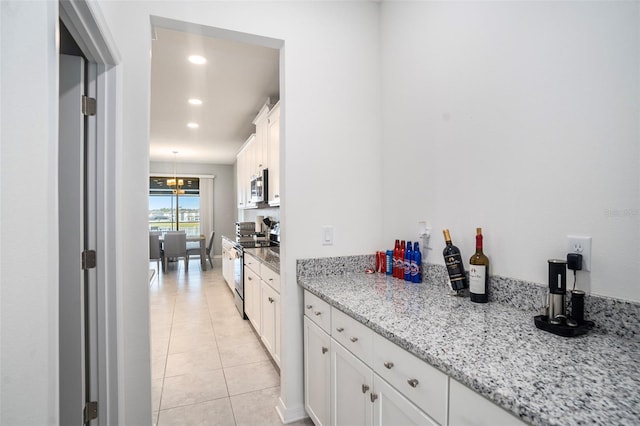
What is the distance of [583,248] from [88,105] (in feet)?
7.04

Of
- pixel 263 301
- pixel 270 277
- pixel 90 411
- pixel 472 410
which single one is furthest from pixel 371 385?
pixel 263 301

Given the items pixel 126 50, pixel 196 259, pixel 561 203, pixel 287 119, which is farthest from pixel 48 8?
pixel 196 259

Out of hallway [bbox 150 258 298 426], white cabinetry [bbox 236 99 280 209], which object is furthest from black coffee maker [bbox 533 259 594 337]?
white cabinetry [bbox 236 99 280 209]

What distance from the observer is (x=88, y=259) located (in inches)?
63.9

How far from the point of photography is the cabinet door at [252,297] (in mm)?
3303

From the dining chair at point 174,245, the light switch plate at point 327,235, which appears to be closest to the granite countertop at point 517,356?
the light switch plate at point 327,235

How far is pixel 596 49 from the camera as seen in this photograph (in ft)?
3.83

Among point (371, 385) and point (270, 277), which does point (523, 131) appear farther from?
point (270, 277)

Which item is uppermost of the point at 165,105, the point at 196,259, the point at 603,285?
the point at 165,105

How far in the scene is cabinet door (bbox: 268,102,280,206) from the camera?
3553 mm

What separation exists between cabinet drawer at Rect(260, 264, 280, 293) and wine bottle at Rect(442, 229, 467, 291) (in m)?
1.30

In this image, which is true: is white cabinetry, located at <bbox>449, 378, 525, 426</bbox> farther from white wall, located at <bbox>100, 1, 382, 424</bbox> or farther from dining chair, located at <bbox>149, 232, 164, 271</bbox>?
dining chair, located at <bbox>149, 232, 164, 271</bbox>

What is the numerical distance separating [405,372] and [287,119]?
149 cm

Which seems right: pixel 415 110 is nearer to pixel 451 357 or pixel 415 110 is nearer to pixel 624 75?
pixel 624 75
